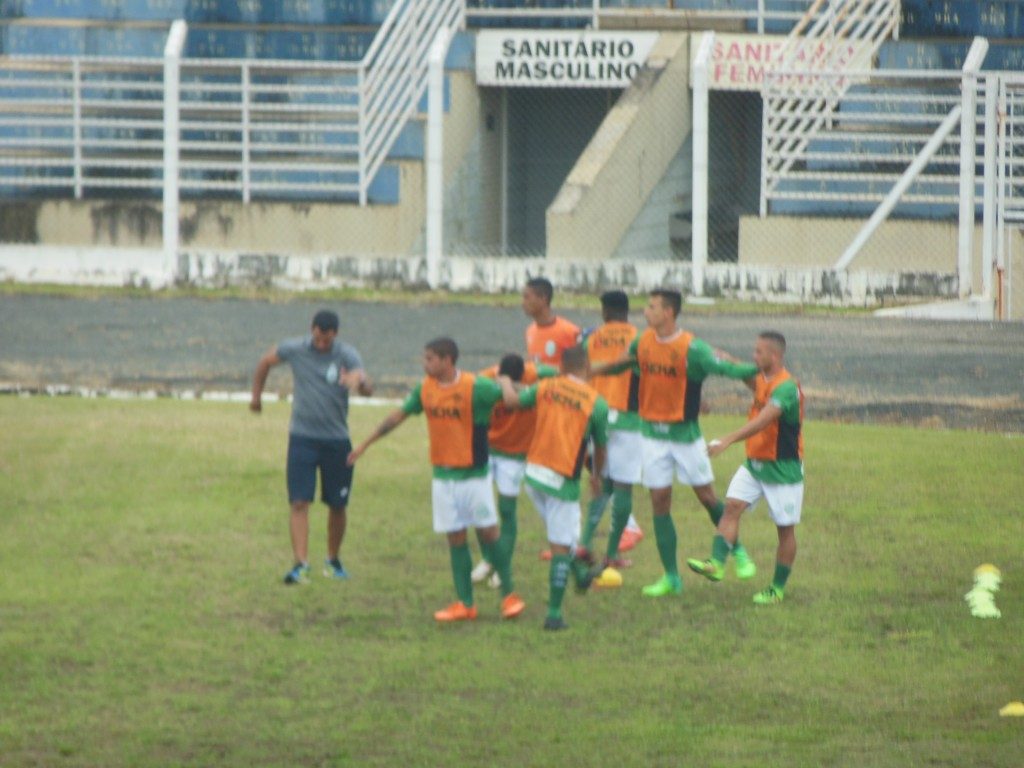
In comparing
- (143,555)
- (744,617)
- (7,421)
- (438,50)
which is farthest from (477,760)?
(438,50)

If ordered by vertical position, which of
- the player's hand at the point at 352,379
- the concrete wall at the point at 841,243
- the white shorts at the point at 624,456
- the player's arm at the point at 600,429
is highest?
the concrete wall at the point at 841,243

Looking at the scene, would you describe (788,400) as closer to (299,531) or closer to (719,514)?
(719,514)

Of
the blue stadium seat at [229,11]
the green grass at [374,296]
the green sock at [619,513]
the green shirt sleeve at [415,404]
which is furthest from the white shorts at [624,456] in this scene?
the blue stadium seat at [229,11]

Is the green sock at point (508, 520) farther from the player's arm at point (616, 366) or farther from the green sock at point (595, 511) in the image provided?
the player's arm at point (616, 366)

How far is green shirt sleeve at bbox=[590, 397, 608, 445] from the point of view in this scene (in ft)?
37.9

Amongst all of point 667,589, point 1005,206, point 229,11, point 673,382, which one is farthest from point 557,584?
point 229,11

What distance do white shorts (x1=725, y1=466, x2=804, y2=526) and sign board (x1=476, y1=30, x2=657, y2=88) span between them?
18.2 metres

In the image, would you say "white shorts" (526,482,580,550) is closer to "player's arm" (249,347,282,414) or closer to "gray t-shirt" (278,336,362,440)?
"gray t-shirt" (278,336,362,440)

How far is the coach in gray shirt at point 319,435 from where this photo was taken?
12578 millimetres

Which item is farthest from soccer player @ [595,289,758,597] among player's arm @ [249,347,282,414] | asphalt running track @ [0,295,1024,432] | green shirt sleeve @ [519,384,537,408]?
asphalt running track @ [0,295,1024,432]

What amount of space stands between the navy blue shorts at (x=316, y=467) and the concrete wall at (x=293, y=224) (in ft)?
55.2

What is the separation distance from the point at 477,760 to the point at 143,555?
500cm

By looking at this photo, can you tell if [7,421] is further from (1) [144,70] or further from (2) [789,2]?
(2) [789,2]

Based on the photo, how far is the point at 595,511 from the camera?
13.3 metres
